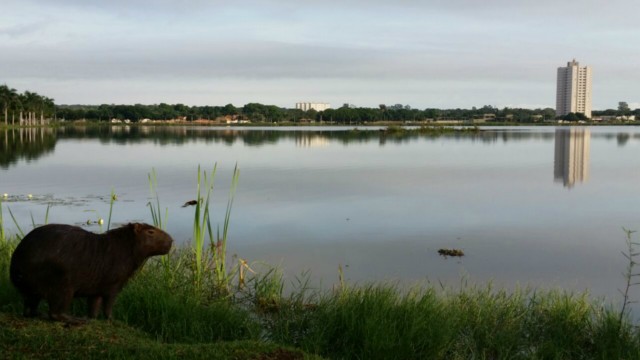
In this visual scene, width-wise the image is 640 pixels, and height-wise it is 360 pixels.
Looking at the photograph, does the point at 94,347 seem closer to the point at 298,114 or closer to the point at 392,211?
the point at 392,211

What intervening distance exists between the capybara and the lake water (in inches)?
173

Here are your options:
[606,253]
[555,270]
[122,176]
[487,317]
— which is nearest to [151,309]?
[487,317]

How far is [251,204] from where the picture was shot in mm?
16859

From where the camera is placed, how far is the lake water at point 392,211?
1051 centimetres

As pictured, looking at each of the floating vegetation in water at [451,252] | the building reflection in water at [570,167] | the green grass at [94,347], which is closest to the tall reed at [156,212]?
the green grass at [94,347]

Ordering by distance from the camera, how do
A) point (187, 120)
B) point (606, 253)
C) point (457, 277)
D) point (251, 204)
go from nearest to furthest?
point (457, 277) < point (606, 253) < point (251, 204) < point (187, 120)

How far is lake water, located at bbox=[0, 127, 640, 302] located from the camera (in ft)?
34.5

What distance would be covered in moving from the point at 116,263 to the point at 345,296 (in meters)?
2.60

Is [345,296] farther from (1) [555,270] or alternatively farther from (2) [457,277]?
(1) [555,270]

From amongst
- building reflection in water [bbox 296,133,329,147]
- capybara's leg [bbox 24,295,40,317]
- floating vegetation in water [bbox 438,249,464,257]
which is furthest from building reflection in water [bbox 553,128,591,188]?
capybara's leg [bbox 24,295,40,317]

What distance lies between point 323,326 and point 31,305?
2658 mm

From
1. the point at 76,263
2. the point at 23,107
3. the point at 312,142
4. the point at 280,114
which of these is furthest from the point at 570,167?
the point at 280,114

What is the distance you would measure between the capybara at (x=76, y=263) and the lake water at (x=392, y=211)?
439cm

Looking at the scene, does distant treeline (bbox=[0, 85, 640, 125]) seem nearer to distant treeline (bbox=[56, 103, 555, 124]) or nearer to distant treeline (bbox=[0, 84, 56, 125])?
distant treeline (bbox=[56, 103, 555, 124])
